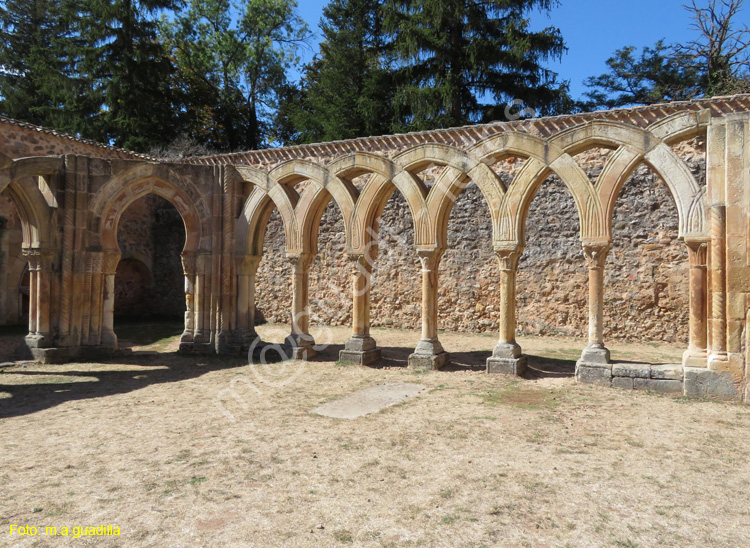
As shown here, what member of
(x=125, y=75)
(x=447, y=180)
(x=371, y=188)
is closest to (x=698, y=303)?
(x=447, y=180)

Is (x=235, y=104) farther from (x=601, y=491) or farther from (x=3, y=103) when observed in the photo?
(x=601, y=491)

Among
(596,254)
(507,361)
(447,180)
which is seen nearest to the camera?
(596,254)

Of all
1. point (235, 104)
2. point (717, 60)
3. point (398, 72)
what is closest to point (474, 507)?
point (398, 72)

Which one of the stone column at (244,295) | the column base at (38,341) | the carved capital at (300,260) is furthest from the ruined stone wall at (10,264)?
the carved capital at (300,260)

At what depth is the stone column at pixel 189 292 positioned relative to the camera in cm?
995

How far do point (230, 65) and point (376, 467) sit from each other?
26293 millimetres

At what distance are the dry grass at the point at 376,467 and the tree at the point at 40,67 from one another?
1902 cm

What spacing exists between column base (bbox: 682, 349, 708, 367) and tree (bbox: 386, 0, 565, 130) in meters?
13.6

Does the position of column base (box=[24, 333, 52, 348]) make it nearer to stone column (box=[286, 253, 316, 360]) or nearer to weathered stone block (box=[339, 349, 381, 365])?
stone column (box=[286, 253, 316, 360])

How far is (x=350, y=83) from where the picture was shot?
852 inches

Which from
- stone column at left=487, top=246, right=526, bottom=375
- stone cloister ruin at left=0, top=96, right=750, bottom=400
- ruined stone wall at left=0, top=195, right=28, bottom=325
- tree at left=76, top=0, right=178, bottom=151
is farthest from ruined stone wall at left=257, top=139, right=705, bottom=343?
tree at left=76, top=0, right=178, bottom=151

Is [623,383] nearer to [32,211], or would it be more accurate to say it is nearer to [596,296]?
[596,296]

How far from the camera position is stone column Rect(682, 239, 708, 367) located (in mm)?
6672

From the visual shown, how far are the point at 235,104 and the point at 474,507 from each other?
81.0 ft
